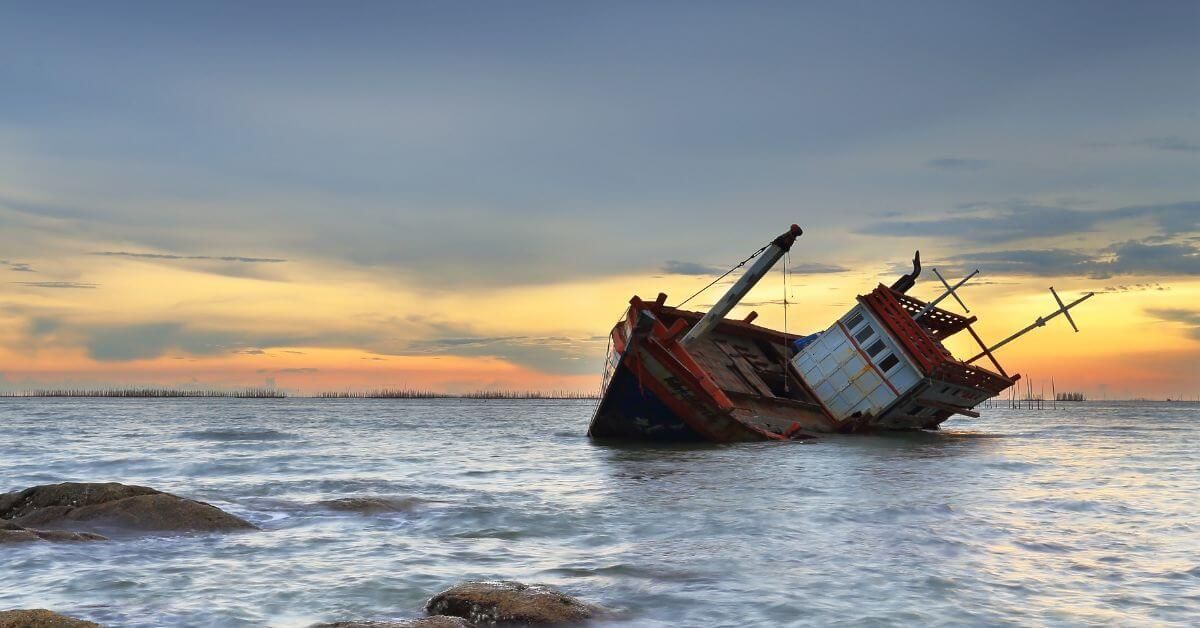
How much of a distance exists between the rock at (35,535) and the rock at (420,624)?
555 cm

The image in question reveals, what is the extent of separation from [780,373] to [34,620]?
103ft

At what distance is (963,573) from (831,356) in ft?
79.1

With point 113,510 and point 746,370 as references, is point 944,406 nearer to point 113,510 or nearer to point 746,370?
point 746,370

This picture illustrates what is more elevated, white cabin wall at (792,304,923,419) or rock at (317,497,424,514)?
white cabin wall at (792,304,923,419)

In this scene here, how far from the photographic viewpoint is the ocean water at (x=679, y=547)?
27.5ft

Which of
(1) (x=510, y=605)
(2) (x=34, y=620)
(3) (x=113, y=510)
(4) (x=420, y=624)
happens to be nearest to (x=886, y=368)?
(3) (x=113, y=510)

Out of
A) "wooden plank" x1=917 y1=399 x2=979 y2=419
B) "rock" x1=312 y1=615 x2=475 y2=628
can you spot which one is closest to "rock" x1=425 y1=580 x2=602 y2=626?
"rock" x1=312 y1=615 x2=475 y2=628

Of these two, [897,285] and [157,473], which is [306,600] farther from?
[897,285]

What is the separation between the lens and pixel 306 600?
27.9 feet

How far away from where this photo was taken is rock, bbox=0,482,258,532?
11898 millimetres

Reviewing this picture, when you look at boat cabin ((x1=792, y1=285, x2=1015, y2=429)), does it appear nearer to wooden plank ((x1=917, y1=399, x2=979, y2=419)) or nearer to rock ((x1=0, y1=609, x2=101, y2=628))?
wooden plank ((x1=917, y1=399, x2=979, y2=419))

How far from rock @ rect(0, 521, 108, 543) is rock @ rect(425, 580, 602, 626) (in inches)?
219

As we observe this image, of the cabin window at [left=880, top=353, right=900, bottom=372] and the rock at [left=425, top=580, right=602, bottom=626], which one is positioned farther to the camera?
the cabin window at [left=880, top=353, right=900, bottom=372]

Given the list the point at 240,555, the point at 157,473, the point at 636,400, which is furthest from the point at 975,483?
the point at 157,473
